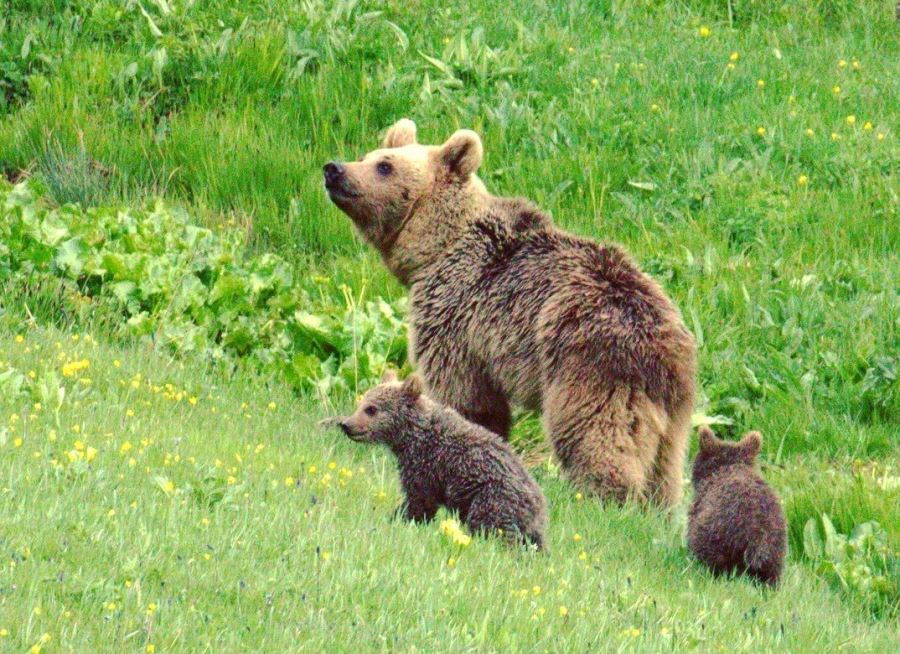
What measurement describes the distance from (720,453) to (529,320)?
1.46 meters

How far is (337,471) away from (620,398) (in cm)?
154

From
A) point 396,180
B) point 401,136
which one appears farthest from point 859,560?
point 401,136

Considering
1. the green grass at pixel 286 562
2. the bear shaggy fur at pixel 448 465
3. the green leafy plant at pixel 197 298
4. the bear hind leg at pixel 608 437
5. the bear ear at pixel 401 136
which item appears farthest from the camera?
the green leafy plant at pixel 197 298

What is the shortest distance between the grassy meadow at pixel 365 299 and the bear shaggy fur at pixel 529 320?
1.42 feet

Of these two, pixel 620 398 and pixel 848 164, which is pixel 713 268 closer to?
pixel 848 164

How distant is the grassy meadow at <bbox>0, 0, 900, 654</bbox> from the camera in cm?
546

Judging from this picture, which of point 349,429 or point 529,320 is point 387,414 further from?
point 529,320

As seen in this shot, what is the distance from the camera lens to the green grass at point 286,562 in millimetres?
4895

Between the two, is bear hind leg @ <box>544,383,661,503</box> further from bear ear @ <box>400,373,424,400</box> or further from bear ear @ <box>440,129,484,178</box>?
bear ear @ <box>440,129,484,178</box>

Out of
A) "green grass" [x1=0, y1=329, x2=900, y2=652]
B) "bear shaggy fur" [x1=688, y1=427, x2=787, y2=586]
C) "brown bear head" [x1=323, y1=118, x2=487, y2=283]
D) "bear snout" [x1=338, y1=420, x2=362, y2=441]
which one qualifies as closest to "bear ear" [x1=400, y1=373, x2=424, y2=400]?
"bear snout" [x1=338, y1=420, x2=362, y2=441]

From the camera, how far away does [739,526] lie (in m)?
6.94

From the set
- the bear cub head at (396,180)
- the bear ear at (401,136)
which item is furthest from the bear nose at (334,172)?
the bear ear at (401,136)

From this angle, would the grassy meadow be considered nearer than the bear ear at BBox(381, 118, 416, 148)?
Yes

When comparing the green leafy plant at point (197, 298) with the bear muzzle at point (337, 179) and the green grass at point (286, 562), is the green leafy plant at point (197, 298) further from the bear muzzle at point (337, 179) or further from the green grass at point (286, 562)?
the green grass at point (286, 562)
